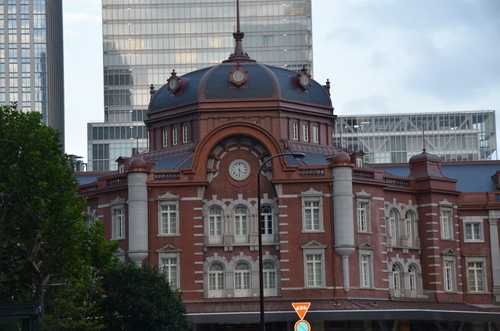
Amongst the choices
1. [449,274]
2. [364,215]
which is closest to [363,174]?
[364,215]

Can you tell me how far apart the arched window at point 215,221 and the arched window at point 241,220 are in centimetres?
119

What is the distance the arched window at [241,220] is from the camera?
91.4 m

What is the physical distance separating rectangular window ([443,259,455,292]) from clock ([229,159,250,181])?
1844 centimetres

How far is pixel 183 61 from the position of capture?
17900 cm

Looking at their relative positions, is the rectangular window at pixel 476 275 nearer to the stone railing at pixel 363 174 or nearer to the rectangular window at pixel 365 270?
the rectangular window at pixel 365 270

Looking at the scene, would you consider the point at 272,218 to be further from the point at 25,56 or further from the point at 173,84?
the point at 25,56

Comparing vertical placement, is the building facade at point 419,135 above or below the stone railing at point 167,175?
above

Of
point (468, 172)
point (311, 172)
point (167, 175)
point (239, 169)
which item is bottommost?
point (311, 172)

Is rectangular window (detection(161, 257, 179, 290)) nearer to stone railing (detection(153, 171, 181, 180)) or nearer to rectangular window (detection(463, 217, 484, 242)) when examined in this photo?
stone railing (detection(153, 171, 181, 180))

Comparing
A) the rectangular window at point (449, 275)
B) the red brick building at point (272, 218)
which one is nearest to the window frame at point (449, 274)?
the rectangular window at point (449, 275)

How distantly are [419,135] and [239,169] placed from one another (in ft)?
340

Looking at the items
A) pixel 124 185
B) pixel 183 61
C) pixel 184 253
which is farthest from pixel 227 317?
pixel 183 61

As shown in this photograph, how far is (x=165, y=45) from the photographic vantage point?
179 meters

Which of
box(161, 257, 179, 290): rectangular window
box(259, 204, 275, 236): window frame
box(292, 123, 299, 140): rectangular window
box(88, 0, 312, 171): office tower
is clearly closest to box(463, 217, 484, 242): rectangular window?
box(292, 123, 299, 140): rectangular window
